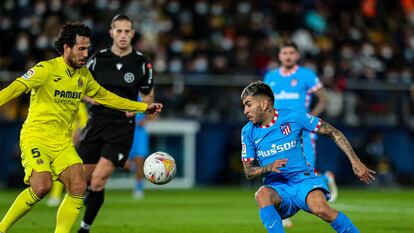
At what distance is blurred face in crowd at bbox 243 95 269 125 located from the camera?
8.42m

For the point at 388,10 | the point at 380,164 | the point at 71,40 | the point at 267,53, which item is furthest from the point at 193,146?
the point at 71,40

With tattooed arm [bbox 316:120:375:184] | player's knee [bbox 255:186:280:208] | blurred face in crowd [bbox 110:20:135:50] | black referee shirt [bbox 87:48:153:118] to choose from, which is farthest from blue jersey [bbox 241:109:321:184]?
blurred face in crowd [bbox 110:20:135:50]

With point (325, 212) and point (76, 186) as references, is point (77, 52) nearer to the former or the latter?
point (76, 186)

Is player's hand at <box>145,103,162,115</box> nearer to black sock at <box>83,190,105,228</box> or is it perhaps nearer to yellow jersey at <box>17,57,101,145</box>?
yellow jersey at <box>17,57,101,145</box>

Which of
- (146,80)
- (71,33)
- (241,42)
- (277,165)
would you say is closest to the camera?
(277,165)

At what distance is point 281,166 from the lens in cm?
798

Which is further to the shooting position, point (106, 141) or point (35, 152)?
point (106, 141)

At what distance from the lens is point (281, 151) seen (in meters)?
8.49

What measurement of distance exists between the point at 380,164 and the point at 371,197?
4302mm

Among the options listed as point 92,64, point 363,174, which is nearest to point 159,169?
point 92,64

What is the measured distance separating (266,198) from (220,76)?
15.4 meters

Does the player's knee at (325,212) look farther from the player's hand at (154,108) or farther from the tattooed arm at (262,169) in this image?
the player's hand at (154,108)

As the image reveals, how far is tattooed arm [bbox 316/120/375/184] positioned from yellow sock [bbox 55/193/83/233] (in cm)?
253

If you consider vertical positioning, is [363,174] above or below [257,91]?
below
